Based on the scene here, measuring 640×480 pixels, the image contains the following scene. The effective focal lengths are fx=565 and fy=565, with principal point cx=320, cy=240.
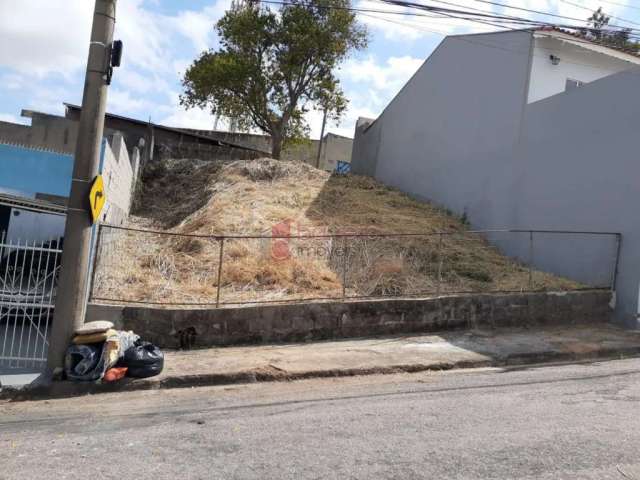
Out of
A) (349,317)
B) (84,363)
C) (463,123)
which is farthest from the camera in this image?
(463,123)

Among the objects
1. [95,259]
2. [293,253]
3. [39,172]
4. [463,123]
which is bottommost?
[95,259]

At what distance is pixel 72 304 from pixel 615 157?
937cm

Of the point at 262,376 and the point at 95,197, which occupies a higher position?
the point at 95,197

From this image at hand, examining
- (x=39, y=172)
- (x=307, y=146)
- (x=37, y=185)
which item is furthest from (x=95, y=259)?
(x=307, y=146)

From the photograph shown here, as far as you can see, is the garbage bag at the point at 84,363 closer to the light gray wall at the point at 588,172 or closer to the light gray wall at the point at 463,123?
the light gray wall at the point at 588,172

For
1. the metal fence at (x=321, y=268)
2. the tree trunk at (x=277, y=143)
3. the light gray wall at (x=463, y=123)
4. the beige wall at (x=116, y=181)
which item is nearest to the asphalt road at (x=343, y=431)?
the metal fence at (x=321, y=268)

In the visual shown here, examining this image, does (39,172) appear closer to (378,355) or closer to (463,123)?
(378,355)

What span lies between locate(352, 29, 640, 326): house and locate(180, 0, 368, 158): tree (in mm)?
5890

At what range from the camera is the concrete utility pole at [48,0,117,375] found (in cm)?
687

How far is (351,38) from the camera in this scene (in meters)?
25.5

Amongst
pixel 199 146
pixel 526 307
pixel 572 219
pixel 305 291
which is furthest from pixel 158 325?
pixel 199 146

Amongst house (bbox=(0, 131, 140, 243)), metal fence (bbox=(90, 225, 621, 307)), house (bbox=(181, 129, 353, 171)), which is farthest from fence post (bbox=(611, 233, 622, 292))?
house (bbox=(181, 129, 353, 171))

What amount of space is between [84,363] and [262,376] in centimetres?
209

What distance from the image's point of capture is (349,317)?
8.98 m
